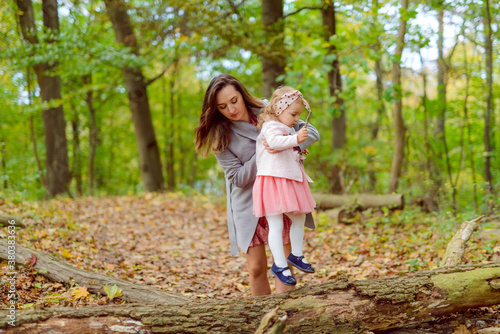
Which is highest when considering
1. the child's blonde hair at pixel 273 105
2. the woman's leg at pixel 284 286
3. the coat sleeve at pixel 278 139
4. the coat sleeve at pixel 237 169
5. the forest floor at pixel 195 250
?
the child's blonde hair at pixel 273 105

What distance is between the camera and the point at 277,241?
2.84 metres

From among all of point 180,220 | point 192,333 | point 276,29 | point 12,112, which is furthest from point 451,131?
point 12,112

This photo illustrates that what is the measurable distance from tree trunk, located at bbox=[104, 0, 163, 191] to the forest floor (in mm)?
3862

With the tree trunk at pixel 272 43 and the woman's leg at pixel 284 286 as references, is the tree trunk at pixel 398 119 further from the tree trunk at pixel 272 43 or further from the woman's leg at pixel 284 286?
the woman's leg at pixel 284 286

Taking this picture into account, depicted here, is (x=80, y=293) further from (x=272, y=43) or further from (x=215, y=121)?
(x=272, y=43)

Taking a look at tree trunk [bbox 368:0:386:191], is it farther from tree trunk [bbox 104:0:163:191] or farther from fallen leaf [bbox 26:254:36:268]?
tree trunk [bbox 104:0:163:191]

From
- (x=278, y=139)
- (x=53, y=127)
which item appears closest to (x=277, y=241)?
(x=278, y=139)

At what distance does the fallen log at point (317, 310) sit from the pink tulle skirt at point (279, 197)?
0.60m

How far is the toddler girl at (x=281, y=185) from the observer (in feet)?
9.09

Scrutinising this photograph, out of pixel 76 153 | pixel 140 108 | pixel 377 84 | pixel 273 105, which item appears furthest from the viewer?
pixel 76 153

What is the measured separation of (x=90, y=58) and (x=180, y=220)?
5.14 m

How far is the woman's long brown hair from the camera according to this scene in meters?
3.10

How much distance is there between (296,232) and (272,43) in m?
5.97

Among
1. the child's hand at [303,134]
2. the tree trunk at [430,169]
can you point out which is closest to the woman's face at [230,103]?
the child's hand at [303,134]
